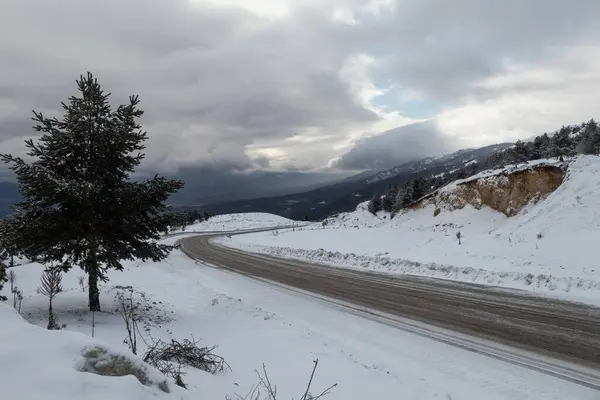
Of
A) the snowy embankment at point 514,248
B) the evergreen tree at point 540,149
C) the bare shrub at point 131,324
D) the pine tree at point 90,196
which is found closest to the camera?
the bare shrub at point 131,324

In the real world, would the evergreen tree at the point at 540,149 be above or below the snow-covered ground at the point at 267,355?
above

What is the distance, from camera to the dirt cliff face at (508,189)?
99.8ft

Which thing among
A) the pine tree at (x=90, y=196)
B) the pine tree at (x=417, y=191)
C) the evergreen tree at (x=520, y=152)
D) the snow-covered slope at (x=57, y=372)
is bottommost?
the snow-covered slope at (x=57, y=372)

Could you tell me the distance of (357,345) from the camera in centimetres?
926

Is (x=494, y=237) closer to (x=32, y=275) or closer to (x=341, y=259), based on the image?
(x=341, y=259)

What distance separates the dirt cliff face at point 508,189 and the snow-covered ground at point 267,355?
78.0 ft

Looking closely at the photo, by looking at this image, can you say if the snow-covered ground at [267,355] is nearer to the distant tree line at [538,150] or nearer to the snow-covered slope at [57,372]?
the snow-covered slope at [57,372]

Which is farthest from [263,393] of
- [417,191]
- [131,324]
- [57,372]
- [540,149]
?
[540,149]

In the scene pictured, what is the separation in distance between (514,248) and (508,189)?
1429cm

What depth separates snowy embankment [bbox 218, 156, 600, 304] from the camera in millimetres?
15102

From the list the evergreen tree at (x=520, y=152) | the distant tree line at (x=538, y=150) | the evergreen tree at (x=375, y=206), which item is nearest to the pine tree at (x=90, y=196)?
the distant tree line at (x=538, y=150)

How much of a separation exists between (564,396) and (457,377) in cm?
155

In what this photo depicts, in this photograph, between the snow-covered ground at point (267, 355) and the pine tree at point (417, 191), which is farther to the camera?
the pine tree at point (417, 191)

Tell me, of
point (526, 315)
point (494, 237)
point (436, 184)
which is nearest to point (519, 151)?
point (436, 184)
